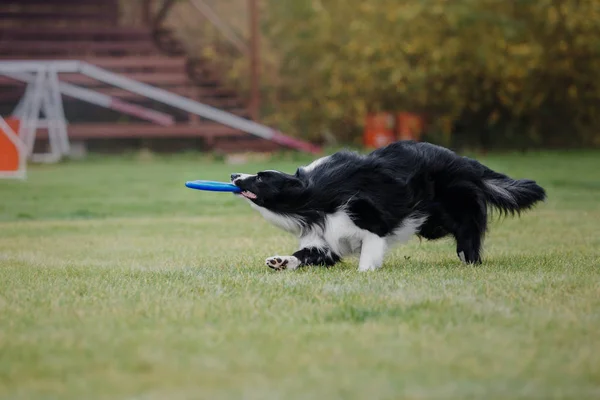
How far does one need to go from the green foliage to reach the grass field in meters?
17.2

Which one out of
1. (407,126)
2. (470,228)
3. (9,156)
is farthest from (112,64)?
(470,228)

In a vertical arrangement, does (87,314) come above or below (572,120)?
above

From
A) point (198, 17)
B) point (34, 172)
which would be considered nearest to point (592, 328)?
point (34, 172)

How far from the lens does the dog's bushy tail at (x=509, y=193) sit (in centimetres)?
711

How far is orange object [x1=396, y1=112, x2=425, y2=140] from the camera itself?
90.1ft

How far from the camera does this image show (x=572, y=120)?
28062 mm

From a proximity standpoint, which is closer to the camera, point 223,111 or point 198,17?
point 223,111

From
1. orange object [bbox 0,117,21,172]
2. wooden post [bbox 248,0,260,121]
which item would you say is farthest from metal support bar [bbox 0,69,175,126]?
orange object [bbox 0,117,21,172]

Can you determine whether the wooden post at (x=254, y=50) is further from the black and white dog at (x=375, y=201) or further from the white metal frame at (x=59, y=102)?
the black and white dog at (x=375, y=201)

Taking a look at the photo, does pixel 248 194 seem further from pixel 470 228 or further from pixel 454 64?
pixel 454 64

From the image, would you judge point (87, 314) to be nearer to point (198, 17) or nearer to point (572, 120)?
point (572, 120)

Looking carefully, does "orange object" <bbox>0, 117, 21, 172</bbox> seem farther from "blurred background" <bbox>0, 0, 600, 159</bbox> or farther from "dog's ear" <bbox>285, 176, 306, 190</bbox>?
"dog's ear" <bbox>285, 176, 306, 190</bbox>

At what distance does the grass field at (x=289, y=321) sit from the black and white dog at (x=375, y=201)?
205 millimetres

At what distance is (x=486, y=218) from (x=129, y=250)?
3088 mm
